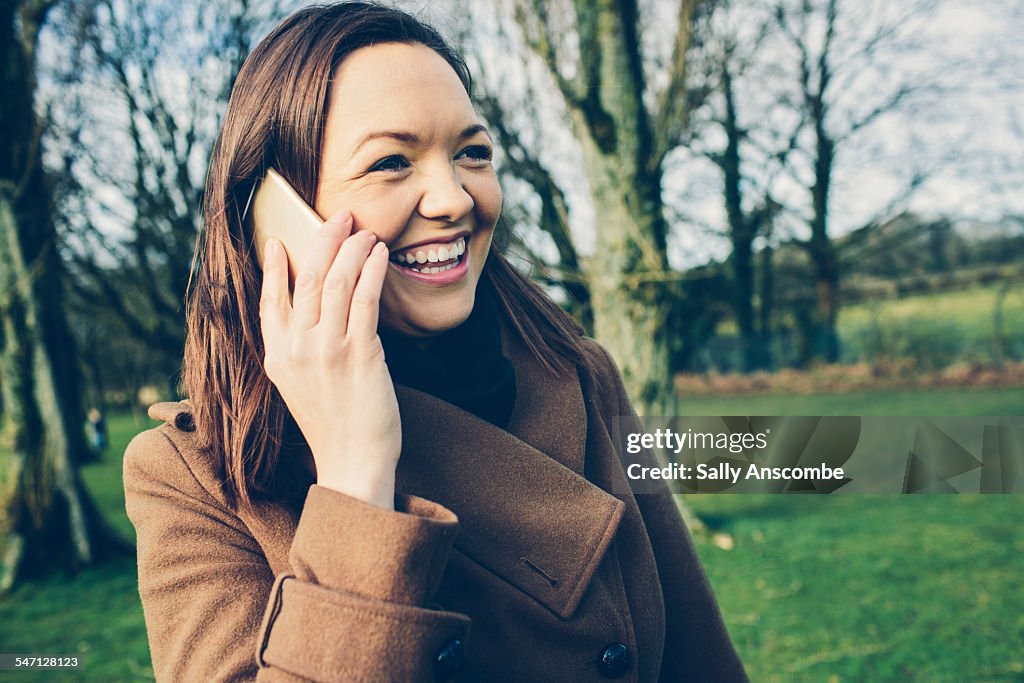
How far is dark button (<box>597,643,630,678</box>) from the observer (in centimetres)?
139

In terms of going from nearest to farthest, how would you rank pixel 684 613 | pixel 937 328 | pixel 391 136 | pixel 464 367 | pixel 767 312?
pixel 391 136 < pixel 464 367 < pixel 684 613 < pixel 937 328 < pixel 767 312

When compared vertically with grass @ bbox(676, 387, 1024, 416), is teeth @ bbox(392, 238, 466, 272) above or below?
above

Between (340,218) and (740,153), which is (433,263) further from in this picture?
(740,153)

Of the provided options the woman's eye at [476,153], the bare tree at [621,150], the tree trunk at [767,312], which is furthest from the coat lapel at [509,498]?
the tree trunk at [767,312]

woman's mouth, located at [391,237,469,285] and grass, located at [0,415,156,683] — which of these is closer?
woman's mouth, located at [391,237,469,285]

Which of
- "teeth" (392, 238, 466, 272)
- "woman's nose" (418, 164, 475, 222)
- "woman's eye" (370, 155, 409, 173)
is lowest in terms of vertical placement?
"teeth" (392, 238, 466, 272)

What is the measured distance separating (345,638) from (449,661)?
0.18 m

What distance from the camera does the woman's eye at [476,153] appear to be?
142 cm

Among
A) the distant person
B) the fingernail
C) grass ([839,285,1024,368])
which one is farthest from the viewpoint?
the distant person

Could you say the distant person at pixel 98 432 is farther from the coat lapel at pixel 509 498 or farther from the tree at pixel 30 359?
the coat lapel at pixel 509 498

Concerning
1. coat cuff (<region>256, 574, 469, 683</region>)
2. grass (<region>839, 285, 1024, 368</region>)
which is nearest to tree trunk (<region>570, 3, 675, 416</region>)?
coat cuff (<region>256, 574, 469, 683</region>)

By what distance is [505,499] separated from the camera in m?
1.43

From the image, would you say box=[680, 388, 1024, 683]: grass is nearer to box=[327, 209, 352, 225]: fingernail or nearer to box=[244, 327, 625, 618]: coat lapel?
box=[244, 327, 625, 618]: coat lapel

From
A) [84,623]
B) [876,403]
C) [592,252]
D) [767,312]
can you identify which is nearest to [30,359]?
[84,623]
